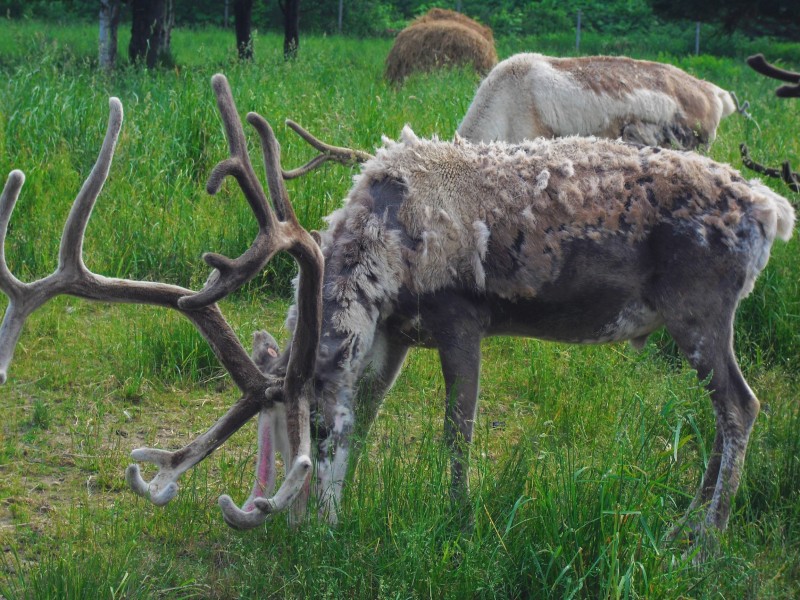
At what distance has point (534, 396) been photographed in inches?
209

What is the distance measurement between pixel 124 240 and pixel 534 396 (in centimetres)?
310

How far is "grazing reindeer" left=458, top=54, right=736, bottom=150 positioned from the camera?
7664 millimetres

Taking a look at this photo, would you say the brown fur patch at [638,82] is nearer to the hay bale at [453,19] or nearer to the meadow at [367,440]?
the meadow at [367,440]

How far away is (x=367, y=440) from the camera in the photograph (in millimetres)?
3854

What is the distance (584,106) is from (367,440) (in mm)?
4595

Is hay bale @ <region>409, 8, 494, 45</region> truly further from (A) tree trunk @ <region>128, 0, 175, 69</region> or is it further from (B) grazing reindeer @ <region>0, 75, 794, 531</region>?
(B) grazing reindeer @ <region>0, 75, 794, 531</region>

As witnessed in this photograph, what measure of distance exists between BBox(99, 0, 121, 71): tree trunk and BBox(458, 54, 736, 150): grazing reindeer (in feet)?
24.2

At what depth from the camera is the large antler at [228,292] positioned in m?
3.28

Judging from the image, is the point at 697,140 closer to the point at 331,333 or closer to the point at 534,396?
the point at 534,396

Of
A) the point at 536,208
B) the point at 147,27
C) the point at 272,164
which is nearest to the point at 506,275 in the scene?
the point at 536,208

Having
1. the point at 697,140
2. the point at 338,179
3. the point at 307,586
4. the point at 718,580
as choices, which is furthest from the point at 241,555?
the point at 697,140

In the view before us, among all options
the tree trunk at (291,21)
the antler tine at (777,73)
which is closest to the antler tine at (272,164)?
the antler tine at (777,73)

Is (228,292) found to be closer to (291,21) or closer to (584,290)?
(584,290)

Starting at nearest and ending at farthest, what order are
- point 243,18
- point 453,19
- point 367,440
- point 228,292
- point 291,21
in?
point 228,292 → point 367,440 → point 453,19 → point 243,18 → point 291,21
